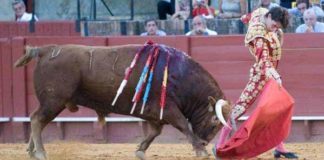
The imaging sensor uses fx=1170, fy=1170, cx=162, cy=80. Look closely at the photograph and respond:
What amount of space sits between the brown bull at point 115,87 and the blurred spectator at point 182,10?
159 inches

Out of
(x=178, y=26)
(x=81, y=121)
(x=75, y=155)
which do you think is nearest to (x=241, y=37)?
(x=178, y=26)

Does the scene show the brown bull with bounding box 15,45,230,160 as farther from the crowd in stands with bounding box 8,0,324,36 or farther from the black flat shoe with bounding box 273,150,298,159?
the crowd in stands with bounding box 8,0,324,36

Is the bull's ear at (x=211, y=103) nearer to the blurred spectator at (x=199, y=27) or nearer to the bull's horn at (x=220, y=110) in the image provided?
the bull's horn at (x=220, y=110)

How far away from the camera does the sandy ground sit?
34.0ft

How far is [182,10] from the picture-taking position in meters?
14.0

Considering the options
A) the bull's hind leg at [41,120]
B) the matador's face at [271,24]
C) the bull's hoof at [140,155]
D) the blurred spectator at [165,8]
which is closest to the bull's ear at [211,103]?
the bull's hoof at [140,155]

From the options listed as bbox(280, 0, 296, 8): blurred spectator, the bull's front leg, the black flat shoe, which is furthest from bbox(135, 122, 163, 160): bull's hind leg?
bbox(280, 0, 296, 8): blurred spectator

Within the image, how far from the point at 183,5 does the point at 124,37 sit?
1.35m

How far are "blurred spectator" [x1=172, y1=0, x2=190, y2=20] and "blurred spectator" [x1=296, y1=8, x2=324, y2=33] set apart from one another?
150 cm

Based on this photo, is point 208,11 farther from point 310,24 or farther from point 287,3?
point 310,24

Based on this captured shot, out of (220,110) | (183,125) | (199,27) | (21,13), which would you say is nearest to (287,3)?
(199,27)

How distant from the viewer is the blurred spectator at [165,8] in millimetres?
14398

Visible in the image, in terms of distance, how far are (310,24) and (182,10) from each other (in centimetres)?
176

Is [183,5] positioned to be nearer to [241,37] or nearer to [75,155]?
[241,37]
